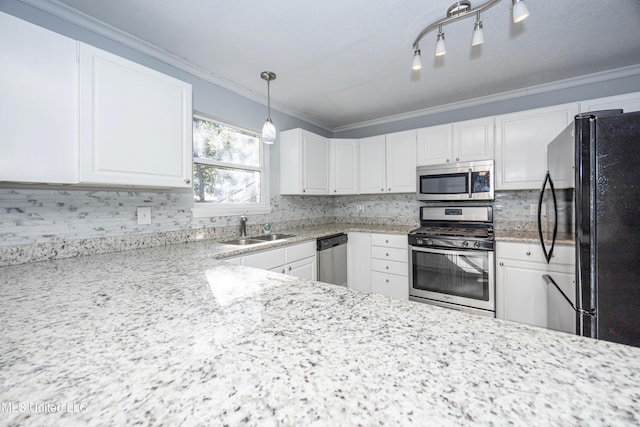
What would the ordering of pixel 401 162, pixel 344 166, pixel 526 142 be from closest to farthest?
pixel 526 142 < pixel 401 162 < pixel 344 166

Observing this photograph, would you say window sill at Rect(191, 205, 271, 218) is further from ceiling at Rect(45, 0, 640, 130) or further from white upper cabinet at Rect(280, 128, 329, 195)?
ceiling at Rect(45, 0, 640, 130)

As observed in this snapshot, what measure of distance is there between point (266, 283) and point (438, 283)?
2209 mm

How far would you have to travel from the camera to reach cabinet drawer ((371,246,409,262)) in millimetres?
2900

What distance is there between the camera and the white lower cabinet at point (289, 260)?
2123 mm

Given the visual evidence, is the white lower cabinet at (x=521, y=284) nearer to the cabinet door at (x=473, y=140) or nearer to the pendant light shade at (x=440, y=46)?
the cabinet door at (x=473, y=140)

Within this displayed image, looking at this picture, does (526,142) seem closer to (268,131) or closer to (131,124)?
(268,131)

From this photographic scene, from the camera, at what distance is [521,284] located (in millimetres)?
→ 2297

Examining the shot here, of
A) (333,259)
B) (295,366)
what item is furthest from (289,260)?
(295,366)

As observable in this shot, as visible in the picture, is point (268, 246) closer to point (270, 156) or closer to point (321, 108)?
point (270, 156)

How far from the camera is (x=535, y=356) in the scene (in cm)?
52

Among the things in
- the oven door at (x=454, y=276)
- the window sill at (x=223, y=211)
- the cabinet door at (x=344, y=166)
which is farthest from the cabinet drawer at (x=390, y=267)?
the window sill at (x=223, y=211)

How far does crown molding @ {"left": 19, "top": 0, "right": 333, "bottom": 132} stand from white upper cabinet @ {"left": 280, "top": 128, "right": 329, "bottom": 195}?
52cm

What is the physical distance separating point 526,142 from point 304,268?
8.34 feet

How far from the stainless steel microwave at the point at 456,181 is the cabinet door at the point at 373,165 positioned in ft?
1.59
